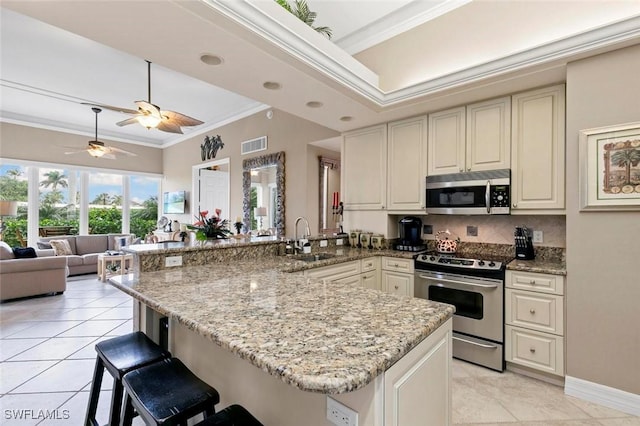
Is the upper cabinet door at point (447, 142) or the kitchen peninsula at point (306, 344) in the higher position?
the upper cabinet door at point (447, 142)

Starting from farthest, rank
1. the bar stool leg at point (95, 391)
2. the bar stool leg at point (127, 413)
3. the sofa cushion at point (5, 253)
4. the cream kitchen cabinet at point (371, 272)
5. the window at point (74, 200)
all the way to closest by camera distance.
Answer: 1. the window at point (74, 200)
2. the sofa cushion at point (5, 253)
3. the cream kitchen cabinet at point (371, 272)
4. the bar stool leg at point (95, 391)
5. the bar stool leg at point (127, 413)

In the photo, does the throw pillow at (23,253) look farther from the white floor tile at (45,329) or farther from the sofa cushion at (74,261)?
the white floor tile at (45,329)

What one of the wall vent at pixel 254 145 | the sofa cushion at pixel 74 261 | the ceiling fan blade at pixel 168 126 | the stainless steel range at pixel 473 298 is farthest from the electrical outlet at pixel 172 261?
the sofa cushion at pixel 74 261

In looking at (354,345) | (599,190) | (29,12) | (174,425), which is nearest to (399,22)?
(599,190)

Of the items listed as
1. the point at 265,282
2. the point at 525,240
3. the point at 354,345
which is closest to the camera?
the point at 354,345

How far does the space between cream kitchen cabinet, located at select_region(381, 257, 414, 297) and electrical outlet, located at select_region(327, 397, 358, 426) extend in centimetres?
234

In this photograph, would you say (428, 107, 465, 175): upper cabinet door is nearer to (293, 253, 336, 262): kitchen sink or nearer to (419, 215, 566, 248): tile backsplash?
(419, 215, 566, 248): tile backsplash

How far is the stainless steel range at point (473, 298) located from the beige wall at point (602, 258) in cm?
48

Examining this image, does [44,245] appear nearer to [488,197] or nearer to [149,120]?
[149,120]

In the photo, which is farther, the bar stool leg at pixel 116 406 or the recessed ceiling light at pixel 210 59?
the recessed ceiling light at pixel 210 59

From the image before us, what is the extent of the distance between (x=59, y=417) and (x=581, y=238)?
153 inches

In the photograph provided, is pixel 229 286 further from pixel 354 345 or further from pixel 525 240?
pixel 525 240

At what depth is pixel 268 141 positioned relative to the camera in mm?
5422

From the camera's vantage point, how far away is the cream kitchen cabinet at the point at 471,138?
2.83 metres
